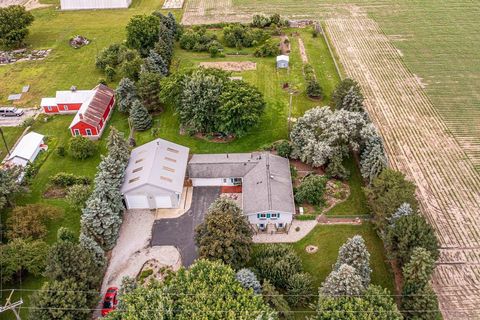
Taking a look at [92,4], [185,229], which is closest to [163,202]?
[185,229]

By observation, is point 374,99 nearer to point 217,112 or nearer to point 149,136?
point 217,112

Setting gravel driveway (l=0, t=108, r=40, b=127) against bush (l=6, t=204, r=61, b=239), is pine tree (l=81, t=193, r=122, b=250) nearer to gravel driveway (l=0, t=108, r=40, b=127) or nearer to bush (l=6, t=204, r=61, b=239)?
bush (l=6, t=204, r=61, b=239)

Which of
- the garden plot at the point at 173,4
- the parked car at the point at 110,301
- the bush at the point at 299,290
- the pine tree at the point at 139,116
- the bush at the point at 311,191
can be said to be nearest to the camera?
the bush at the point at 299,290

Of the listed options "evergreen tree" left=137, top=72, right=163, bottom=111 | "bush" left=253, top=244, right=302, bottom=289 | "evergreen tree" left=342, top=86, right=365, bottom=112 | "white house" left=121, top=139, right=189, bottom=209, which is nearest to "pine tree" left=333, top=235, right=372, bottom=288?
"bush" left=253, top=244, right=302, bottom=289

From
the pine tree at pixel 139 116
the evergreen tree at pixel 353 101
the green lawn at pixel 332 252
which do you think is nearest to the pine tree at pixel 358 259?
the green lawn at pixel 332 252

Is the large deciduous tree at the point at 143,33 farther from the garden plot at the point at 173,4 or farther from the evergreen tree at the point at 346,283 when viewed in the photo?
the evergreen tree at the point at 346,283

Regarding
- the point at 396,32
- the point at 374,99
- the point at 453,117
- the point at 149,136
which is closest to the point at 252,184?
the point at 149,136
